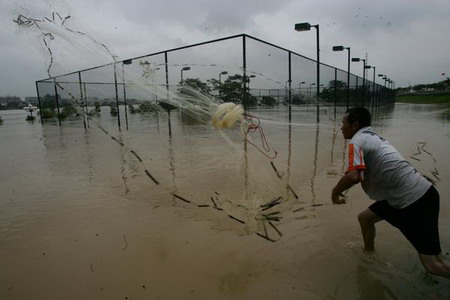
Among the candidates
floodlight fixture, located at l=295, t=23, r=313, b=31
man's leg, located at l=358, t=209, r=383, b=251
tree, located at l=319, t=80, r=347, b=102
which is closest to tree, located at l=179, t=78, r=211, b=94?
floodlight fixture, located at l=295, t=23, r=313, b=31

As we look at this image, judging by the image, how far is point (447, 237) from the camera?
3.29m

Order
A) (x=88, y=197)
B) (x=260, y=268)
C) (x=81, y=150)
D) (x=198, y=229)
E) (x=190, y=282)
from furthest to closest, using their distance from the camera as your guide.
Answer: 1. (x=81, y=150)
2. (x=88, y=197)
3. (x=198, y=229)
4. (x=260, y=268)
5. (x=190, y=282)

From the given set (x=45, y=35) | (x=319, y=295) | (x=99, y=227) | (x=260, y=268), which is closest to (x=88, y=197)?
(x=99, y=227)

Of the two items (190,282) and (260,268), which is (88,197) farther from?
(260,268)

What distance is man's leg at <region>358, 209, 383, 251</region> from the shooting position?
280cm

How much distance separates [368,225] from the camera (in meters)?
2.87

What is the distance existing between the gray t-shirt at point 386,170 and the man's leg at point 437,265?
408 mm

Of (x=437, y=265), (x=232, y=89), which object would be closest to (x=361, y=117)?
(x=437, y=265)

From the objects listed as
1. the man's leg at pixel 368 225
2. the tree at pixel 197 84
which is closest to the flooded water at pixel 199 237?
the man's leg at pixel 368 225

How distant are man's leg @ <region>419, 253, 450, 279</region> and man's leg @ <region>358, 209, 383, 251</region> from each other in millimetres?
521

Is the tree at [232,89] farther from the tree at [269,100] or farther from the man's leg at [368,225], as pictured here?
the man's leg at [368,225]

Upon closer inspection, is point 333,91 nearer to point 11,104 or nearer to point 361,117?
point 361,117

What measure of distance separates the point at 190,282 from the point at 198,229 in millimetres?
986

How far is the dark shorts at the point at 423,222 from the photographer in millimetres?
2295
